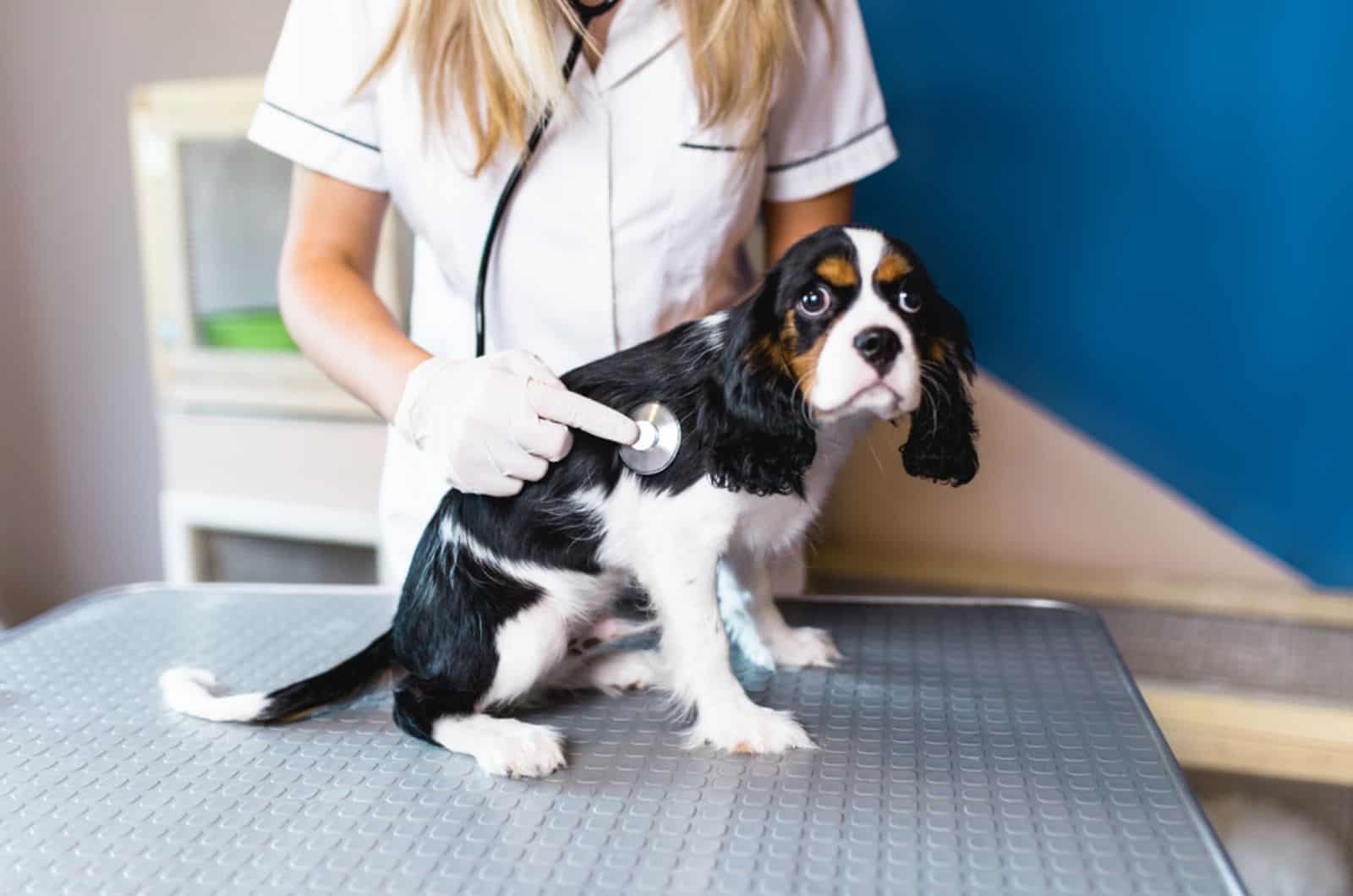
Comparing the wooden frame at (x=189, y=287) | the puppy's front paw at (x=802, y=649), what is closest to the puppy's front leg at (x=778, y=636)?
the puppy's front paw at (x=802, y=649)

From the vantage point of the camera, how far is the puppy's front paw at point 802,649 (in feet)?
3.65

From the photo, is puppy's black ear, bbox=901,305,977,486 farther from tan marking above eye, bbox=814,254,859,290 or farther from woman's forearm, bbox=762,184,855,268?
woman's forearm, bbox=762,184,855,268

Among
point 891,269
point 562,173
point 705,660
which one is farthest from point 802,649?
point 562,173

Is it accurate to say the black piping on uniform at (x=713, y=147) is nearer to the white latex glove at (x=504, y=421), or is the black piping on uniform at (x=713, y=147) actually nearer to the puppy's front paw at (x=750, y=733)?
the white latex glove at (x=504, y=421)

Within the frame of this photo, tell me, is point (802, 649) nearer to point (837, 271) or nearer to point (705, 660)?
point (705, 660)

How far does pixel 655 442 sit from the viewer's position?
911 millimetres

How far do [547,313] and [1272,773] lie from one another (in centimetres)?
110

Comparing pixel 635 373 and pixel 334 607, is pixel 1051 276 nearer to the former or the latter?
pixel 635 373

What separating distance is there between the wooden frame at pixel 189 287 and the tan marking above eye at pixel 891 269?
1.12m

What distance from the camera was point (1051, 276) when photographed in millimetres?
1700

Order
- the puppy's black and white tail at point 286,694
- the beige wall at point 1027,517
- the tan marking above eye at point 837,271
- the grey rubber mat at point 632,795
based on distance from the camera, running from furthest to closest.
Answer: the beige wall at point 1027,517 → the puppy's black and white tail at point 286,694 → the tan marking above eye at point 837,271 → the grey rubber mat at point 632,795

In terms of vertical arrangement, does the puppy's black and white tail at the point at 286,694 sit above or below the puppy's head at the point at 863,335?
below

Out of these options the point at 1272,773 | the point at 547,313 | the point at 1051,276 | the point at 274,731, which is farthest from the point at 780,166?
the point at 1272,773

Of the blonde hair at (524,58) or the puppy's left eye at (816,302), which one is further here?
the blonde hair at (524,58)
